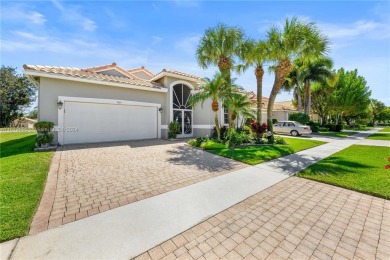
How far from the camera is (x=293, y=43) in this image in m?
12.9

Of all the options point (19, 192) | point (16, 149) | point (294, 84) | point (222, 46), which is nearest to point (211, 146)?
point (222, 46)

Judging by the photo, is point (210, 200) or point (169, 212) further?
point (210, 200)

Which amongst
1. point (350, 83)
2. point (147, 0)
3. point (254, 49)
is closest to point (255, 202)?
point (147, 0)

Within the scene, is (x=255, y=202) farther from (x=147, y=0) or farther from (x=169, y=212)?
(x=147, y=0)

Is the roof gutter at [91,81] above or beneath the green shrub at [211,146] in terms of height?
above

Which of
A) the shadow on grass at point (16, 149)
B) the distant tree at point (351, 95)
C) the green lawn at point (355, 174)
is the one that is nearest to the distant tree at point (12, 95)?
the shadow on grass at point (16, 149)

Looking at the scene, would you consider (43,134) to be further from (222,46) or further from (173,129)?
(222,46)

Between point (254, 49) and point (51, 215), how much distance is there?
15.0m

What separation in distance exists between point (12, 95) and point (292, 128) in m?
53.3

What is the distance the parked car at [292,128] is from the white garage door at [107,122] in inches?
609

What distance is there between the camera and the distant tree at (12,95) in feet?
124

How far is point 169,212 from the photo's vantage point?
379 cm

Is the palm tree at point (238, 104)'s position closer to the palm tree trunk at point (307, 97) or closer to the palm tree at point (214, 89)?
the palm tree at point (214, 89)

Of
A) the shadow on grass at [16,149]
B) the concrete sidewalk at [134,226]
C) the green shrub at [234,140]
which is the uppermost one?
the green shrub at [234,140]
